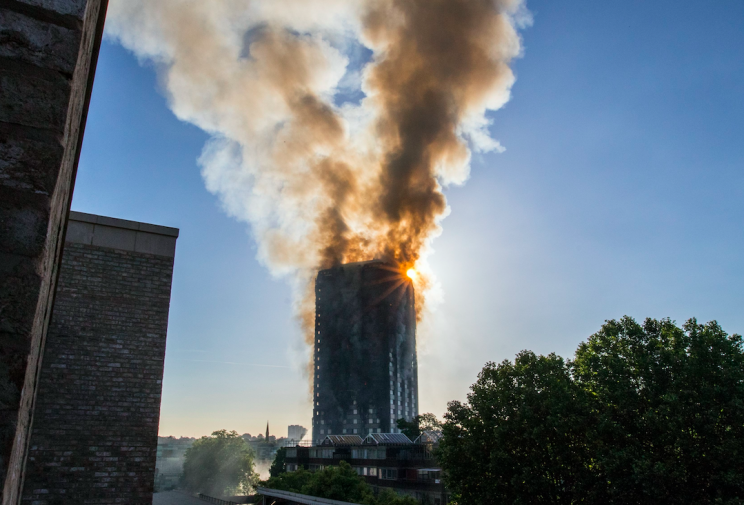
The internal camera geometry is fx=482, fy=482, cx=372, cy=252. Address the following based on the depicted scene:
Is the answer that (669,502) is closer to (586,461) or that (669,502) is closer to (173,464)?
(586,461)

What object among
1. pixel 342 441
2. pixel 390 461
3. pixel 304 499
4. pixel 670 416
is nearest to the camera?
pixel 670 416

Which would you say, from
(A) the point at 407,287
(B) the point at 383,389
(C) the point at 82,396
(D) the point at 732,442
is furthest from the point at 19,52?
(A) the point at 407,287

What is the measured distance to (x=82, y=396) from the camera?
9500mm

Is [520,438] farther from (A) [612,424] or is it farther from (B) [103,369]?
(B) [103,369]

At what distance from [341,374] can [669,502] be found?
91.6 metres

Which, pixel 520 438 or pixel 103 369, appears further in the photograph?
pixel 520 438

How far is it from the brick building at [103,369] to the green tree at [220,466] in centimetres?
6981

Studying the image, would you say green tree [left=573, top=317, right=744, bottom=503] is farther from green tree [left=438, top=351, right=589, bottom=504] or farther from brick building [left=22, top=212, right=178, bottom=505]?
brick building [left=22, top=212, right=178, bottom=505]

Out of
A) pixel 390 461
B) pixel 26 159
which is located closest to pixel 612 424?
pixel 26 159

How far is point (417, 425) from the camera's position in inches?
3142

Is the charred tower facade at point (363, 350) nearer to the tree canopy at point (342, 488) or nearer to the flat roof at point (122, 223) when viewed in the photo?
the tree canopy at point (342, 488)

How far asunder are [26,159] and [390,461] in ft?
155

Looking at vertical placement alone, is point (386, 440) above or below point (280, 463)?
above

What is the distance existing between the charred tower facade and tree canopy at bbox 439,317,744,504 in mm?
79004
